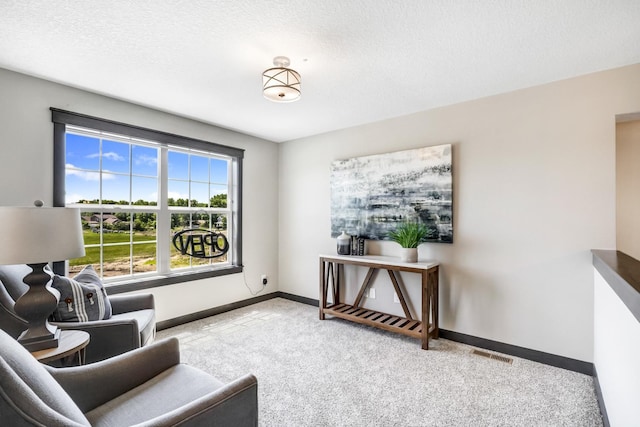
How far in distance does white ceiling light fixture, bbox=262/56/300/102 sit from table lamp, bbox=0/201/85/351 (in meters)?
1.51

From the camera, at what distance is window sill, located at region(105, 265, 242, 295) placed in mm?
3100

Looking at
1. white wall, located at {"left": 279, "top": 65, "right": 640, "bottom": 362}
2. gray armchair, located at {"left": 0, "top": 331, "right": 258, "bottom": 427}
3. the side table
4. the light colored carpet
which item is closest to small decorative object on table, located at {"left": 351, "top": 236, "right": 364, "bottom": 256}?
white wall, located at {"left": 279, "top": 65, "right": 640, "bottom": 362}

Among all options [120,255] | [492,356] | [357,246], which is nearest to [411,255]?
[357,246]

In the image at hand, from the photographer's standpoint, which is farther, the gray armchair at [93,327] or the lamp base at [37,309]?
the gray armchair at [93,327]

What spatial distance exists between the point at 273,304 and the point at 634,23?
4.38 m

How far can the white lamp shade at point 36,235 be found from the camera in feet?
4.90

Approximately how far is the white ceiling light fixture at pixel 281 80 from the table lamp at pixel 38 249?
151 centimetres

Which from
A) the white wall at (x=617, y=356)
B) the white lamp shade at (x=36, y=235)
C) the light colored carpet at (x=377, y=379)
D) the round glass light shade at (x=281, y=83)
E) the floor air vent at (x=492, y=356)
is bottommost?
the floor air vent at (x=492, y=356)

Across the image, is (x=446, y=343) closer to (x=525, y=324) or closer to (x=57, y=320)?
(x=525, y=324)

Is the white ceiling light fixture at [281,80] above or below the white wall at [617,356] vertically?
above

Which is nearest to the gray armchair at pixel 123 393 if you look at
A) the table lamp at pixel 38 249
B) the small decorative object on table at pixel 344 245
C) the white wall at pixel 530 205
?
the table lamp at pixel 38 249

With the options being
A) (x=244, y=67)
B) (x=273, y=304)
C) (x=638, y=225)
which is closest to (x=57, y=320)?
(x=244, y=67)

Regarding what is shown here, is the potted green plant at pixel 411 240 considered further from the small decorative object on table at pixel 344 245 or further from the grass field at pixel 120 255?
the grass field at pixel 120 255

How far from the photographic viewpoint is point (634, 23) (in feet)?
6.10
